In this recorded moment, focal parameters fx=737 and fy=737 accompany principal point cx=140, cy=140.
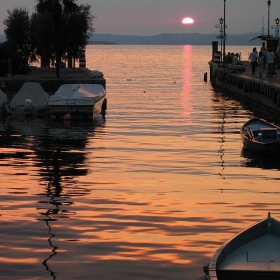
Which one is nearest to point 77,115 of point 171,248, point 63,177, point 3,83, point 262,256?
point 3,83

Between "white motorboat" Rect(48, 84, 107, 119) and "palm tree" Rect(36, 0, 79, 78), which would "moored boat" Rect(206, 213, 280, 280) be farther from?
"palm tree" Rect(36, 0, 79, 78)

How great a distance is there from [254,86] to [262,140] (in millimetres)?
22753

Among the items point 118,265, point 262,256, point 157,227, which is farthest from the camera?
point 157,227

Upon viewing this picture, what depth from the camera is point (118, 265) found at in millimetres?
11852

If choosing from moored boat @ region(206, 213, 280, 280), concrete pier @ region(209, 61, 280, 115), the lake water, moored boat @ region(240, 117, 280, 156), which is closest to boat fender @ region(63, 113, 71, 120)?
the lake water

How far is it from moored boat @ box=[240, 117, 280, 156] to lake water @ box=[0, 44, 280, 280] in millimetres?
433

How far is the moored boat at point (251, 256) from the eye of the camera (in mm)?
9453

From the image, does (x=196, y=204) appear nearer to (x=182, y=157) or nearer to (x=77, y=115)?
(x=182, y=157)

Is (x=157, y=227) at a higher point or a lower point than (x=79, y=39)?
lower

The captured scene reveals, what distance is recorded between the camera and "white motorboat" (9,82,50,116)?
38.2 metres

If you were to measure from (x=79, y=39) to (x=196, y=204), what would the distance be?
43006 mm

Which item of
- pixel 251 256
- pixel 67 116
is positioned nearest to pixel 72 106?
pixel 67 116

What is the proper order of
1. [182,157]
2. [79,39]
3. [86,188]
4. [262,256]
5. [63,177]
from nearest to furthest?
[262,256] < [86,188] < [63,177] < [182,157] < [79,39]

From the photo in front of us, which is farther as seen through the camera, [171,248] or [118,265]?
[171,248]
